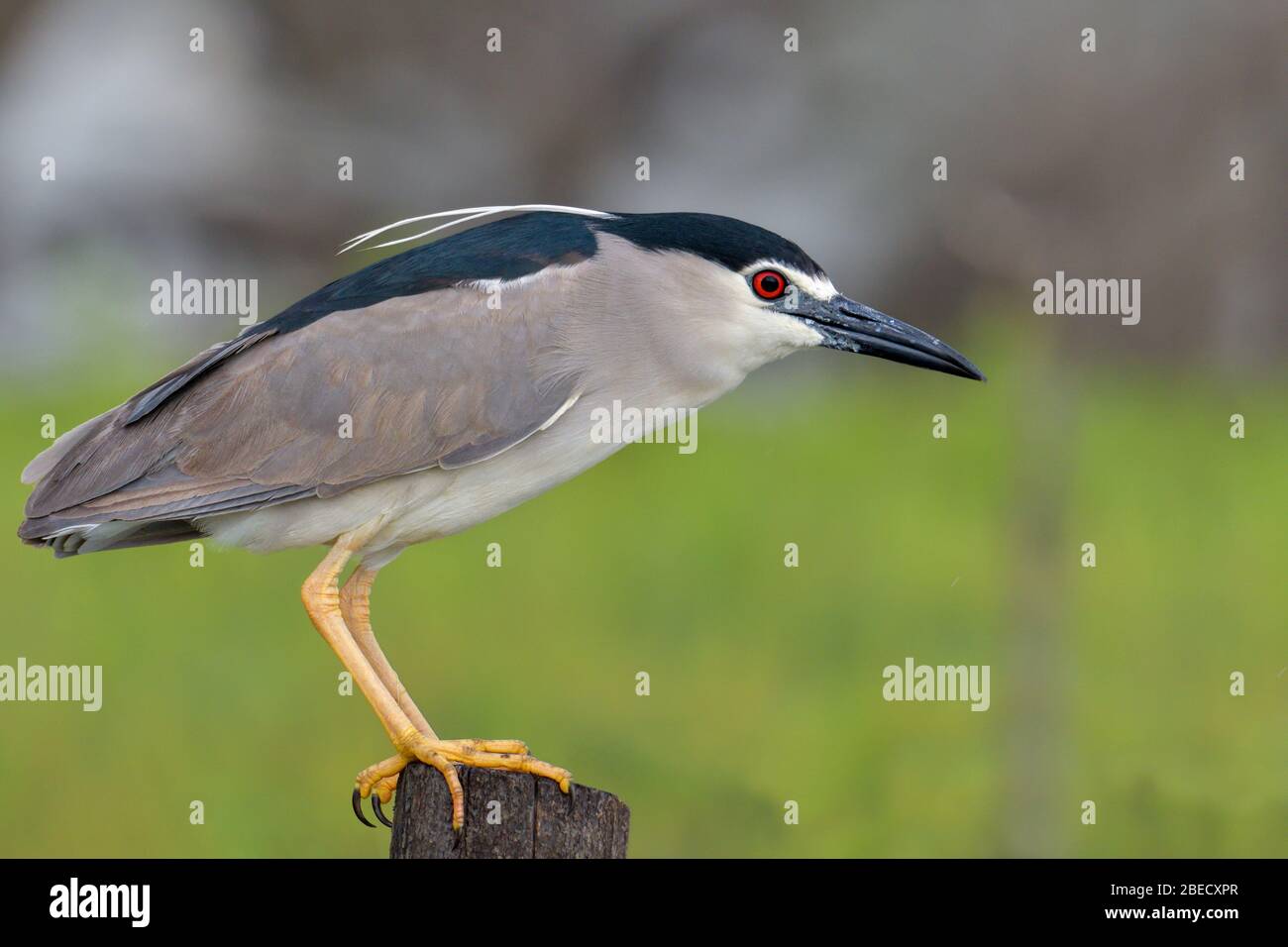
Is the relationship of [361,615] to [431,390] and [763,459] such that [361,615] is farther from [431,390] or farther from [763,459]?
[763,459]

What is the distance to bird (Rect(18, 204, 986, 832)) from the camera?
5066mm

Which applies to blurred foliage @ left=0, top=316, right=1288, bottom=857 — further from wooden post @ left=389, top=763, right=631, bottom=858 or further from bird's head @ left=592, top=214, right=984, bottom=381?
wooden post @ left=389, top=763, right=631, bottom=858

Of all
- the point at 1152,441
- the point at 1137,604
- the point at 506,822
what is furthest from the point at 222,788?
the point at 1152,441

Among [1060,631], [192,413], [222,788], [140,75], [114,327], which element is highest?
[140,75]

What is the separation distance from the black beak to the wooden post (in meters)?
1.68

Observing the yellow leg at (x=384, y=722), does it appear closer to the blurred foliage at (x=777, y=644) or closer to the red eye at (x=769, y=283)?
the red eye at (x=769, y=283)

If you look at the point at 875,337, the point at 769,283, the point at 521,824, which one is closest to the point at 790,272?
the point at 769,283

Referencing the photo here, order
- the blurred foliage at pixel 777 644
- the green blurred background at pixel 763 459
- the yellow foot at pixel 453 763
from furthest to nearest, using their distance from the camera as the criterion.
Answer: the green blurred background at pixel 763 459 < the blurred foliage at pixel 777 644 < the yellow foot at pixel 453 763

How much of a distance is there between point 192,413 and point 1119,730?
467cm

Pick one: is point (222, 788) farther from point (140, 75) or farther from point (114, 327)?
point (140, 75)

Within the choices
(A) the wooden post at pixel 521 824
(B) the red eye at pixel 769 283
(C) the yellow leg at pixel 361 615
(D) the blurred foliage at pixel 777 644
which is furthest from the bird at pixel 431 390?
(D) the blurred foliage at pixel 777 644

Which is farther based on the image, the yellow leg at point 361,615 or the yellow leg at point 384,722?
the yellow leg at point 361,615

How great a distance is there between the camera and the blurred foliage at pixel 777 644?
6.93 metres

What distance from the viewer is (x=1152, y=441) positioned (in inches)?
419
